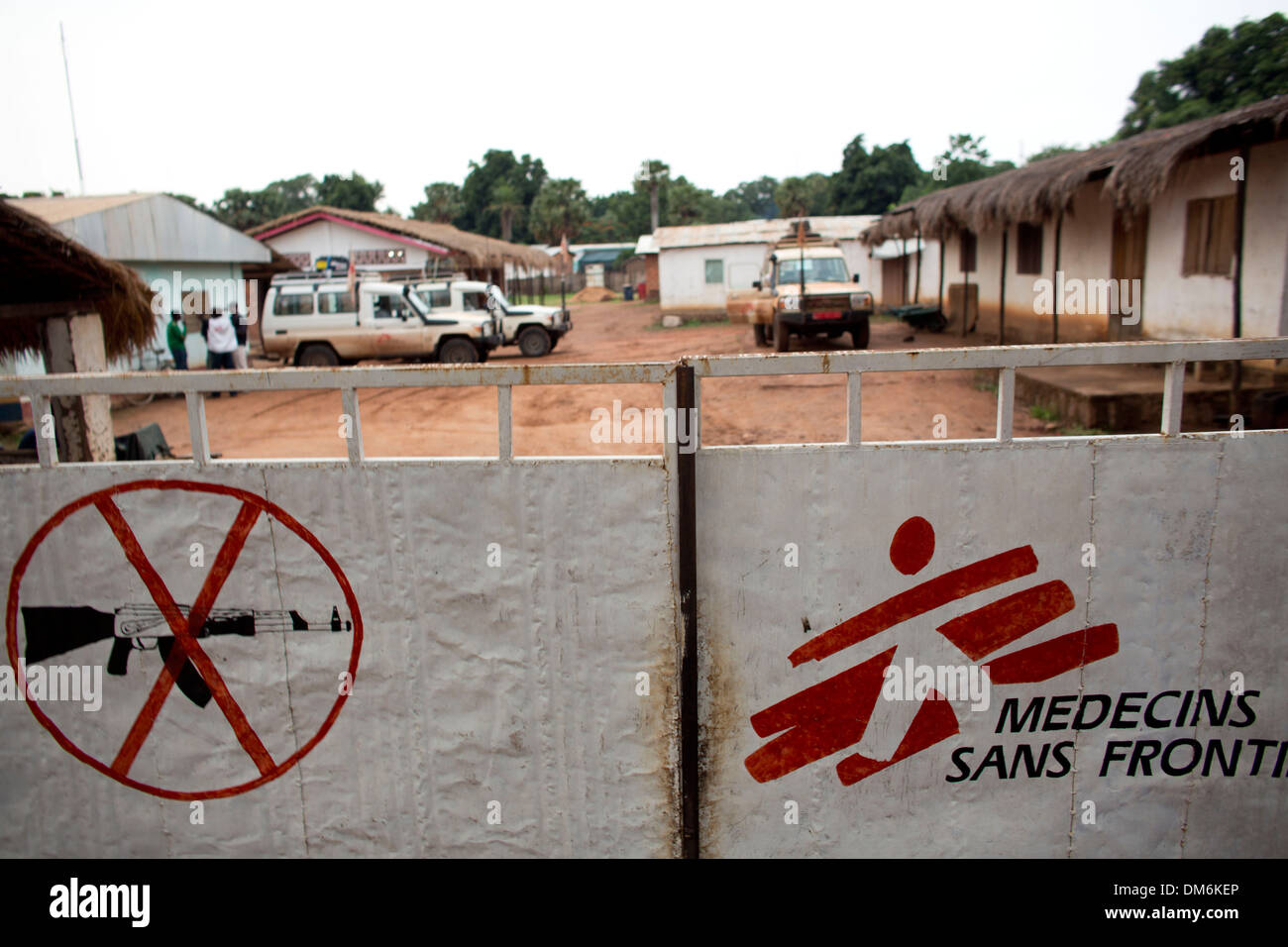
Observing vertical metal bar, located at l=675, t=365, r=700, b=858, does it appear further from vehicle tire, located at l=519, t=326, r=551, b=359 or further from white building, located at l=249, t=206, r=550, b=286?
white building, located at l=249, t=206, r=550, b=286

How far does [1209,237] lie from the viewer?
1080 centimetres

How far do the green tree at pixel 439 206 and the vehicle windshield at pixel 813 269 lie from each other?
50.3 m

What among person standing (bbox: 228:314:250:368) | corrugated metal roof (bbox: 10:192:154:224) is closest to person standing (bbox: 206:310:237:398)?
person standing (bbox: 228:314:250:368)

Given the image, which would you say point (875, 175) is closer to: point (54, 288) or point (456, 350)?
point (456, 350)

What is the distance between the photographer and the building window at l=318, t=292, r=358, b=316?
17.0 m

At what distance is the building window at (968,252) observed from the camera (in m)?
20.7

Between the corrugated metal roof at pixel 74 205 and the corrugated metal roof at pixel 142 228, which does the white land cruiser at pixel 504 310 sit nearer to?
the corrugated metal roof at pixel 142 228

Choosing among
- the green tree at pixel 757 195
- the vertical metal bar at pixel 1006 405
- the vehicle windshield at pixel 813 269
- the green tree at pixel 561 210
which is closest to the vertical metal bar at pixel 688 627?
the vertical metal bar at pixel 1006 405

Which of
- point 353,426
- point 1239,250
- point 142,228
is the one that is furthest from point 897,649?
point 142,228

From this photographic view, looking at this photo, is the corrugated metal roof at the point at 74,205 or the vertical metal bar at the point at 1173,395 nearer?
the vertical metal bar at the point at 1173,395

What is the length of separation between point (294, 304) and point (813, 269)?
33.7 ft
